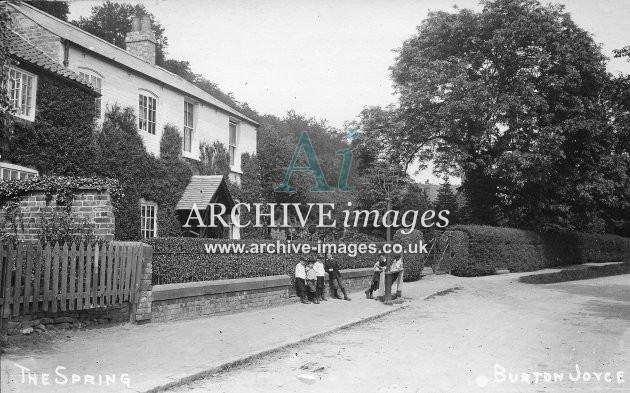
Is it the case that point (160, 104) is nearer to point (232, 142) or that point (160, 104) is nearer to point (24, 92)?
point (232, 142)

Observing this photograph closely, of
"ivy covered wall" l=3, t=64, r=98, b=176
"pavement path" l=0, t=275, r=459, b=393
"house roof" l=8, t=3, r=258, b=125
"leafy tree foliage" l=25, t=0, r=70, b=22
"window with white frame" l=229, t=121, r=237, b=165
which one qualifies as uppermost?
"leafy tree foliage" l=25, t=0, r=70, b=22

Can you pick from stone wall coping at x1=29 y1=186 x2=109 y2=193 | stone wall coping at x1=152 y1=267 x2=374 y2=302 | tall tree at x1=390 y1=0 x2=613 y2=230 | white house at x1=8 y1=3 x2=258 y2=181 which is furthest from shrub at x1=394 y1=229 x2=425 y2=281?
stone wall coping at x1=29 y1=186 x2=109 y2=193

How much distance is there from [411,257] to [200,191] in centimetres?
929

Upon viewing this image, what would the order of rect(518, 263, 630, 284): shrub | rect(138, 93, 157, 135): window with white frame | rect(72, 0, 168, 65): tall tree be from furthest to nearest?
rect(72, 0, 168, 65): tall tree < rect(518, 263, 630, 284): shrub < rect(138, 93, 157, 135): window with white frame

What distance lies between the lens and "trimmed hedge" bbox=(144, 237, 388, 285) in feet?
39.3

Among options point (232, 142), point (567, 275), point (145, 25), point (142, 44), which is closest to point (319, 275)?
point (232, 142)

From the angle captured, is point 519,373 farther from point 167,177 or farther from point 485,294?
point 167,177

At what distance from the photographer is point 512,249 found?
29.8 metres

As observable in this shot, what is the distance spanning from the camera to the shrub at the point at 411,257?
23.4 meters

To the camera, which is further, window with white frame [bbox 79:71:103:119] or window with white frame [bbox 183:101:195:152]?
window with white frame [bbox 183:101:195:152]

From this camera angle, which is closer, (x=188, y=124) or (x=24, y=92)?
(x=24, y=92)

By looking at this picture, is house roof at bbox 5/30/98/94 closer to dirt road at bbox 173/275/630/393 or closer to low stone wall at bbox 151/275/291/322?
low stone wall at bbox 151/275/291/322

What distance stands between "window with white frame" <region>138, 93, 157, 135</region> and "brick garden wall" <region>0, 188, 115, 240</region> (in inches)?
358

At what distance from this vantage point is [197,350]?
8641 millimetres
